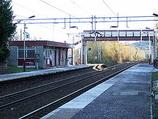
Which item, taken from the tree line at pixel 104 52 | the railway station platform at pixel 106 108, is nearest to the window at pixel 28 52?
the railway station platform at pixel 106 108

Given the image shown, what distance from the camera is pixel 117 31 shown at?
66.4 m

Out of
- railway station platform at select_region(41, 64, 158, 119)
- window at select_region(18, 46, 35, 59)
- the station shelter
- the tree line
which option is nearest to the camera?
railway station platform at select_region(41, 64, 158, 119)

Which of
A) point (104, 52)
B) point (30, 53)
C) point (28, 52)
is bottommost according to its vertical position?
point (30, 53)

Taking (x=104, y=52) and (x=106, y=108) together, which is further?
(x=104, y=52)

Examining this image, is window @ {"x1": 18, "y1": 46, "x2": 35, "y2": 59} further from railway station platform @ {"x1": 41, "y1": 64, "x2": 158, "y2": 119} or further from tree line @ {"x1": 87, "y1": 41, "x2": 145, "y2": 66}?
tree line @ {"x1": 87, "y1": 41, "x2": 145, "y2": 66}

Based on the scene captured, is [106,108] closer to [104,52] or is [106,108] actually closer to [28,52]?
[28,52]

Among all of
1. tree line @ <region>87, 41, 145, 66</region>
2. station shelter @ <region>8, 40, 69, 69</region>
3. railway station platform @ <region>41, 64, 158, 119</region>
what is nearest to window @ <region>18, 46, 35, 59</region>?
station shelter @ <region>8, 40, 69, 69</region>

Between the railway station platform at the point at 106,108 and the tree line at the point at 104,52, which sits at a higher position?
the tree line at the point at 104,52

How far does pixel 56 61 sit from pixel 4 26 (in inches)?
752

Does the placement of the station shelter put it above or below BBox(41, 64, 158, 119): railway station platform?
above

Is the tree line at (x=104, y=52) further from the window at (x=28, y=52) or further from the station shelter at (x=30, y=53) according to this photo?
the window at (x=28, y=52)

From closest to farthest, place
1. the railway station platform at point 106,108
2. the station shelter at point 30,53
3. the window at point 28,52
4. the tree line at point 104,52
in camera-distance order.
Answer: the railway station platform at point 106,108, the station shelter at point 30,53, the window at point 28,52, the tree line at point 104,52

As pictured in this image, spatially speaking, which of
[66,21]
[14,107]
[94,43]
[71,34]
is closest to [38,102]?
[14,107]

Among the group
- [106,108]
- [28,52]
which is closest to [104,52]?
[28,52]
